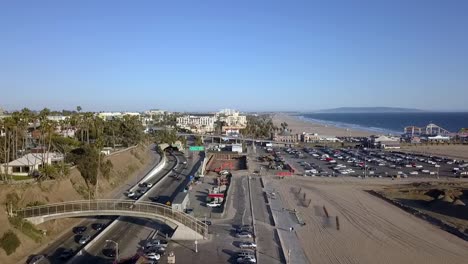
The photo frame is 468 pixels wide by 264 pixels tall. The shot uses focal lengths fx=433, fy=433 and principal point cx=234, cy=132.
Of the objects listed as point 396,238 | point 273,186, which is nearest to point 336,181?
point 273,186

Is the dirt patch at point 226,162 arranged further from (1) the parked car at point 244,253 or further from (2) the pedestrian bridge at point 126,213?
(1) the parked car at point 244,253

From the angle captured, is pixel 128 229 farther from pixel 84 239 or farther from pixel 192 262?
pixel 192 262

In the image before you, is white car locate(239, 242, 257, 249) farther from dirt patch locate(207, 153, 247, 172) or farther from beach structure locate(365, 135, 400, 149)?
beach structure locate(365, 135, 400, 149)

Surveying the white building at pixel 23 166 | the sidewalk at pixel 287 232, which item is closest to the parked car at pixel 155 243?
the sidewalk at pixel 287 232

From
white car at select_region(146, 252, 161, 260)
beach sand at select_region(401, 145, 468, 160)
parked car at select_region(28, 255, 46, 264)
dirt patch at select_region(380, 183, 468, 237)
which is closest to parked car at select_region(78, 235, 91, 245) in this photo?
parked car at select_region(28, 255, 46, 264)

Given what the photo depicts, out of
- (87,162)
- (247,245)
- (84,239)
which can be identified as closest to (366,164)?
(87,162)

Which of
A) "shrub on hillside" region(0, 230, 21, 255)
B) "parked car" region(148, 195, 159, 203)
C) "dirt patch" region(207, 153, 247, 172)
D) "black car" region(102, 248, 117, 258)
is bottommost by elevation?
"dirt patch" region(207, 153, 247, 172)

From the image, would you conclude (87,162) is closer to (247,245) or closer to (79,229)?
(79,229)
